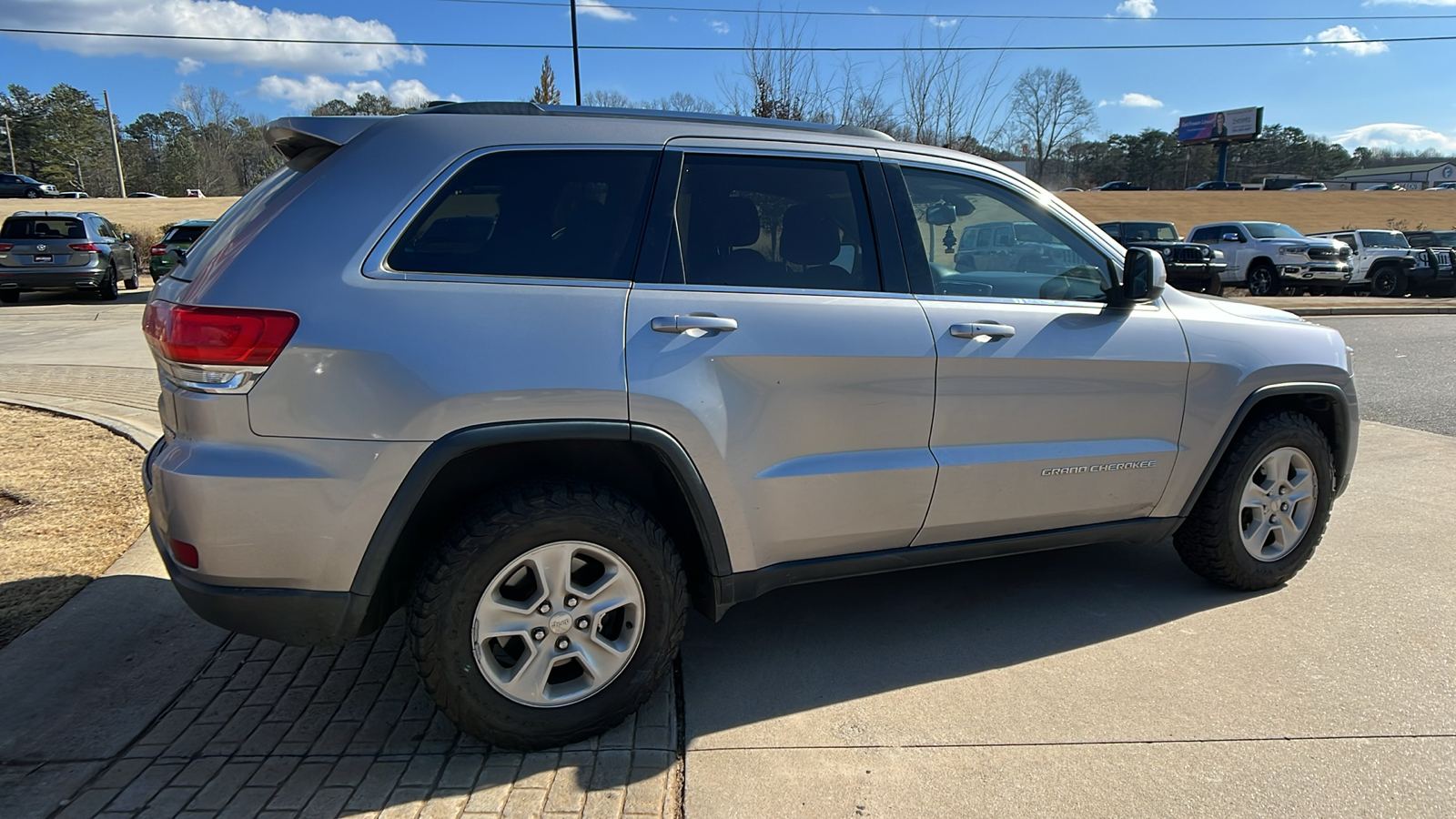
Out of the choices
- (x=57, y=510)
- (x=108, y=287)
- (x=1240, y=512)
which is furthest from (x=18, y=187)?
(x=1240, y=512)

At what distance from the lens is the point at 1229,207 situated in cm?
4622

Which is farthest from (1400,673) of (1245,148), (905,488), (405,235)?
(1245,148)

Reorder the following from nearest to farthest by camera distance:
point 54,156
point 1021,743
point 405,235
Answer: point 405,235, point 1021,743, point 54,156

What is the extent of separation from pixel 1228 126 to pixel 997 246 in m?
94.4

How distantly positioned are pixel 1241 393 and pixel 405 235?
3261mm

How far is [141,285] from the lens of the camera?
23938mm

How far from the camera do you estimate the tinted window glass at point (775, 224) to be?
9.70 feet

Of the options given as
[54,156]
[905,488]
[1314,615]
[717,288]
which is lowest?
[1314,615]

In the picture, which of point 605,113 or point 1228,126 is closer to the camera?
point 605,113

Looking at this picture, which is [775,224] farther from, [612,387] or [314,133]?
[314,133]

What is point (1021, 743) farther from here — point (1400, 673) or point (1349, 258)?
point (1349, 258)

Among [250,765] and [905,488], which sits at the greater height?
[905,488]

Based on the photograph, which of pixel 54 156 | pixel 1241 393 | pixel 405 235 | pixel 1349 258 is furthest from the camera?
pixel 54 156

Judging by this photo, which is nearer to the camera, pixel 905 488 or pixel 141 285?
pixel 905 488
